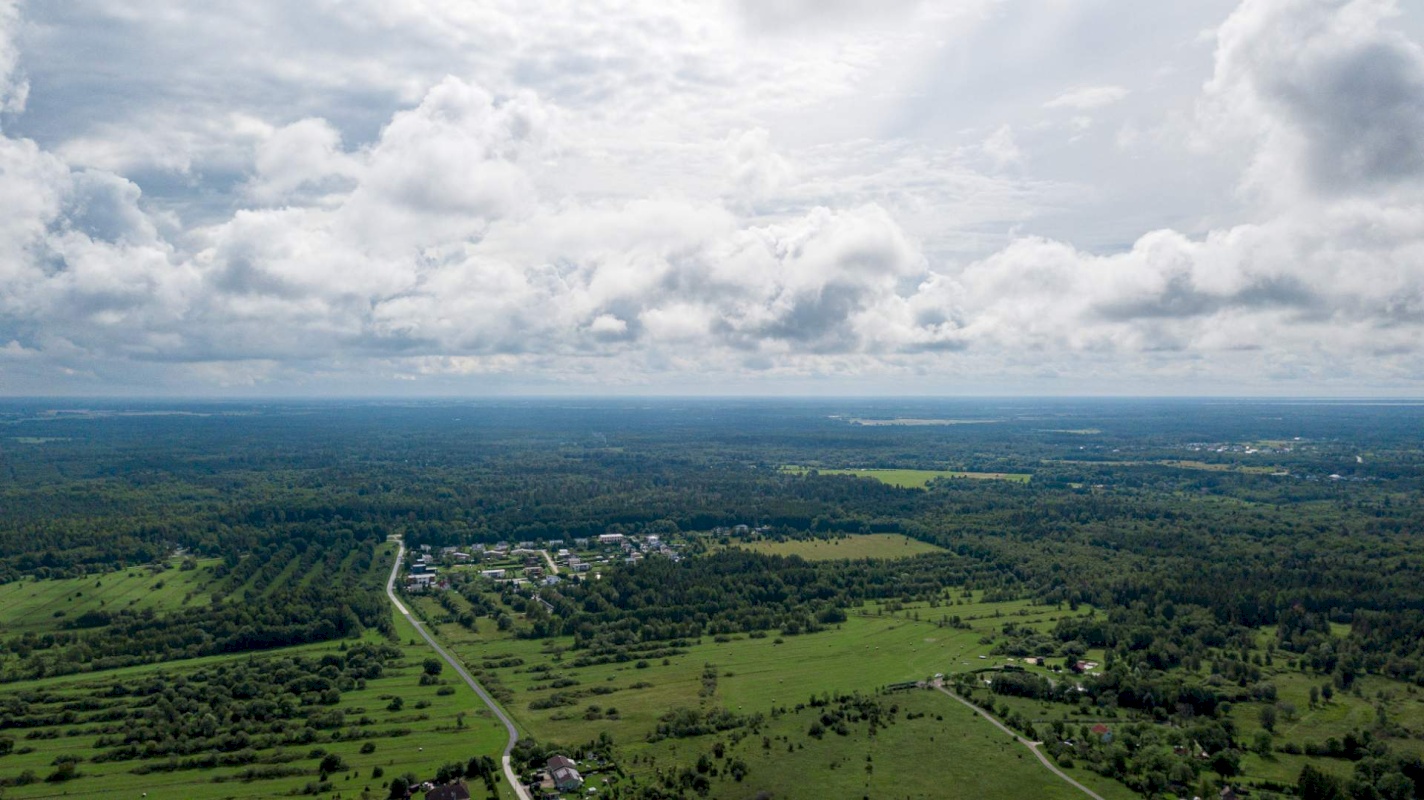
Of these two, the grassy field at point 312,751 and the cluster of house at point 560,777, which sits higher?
the cluster of house at point 560,777

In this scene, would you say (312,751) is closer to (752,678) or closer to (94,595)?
(752,678)

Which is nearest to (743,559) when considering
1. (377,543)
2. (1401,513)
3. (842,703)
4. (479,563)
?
(479,563)

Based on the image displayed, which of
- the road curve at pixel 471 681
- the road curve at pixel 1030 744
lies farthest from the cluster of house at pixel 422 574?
the road curve at pixel 1030 744

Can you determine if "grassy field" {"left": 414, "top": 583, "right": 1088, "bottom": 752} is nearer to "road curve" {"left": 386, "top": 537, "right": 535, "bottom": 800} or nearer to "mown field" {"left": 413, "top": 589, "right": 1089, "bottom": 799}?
"mown field" {"left": 413, "top": 589, "right": 1089, "bottom": 799}

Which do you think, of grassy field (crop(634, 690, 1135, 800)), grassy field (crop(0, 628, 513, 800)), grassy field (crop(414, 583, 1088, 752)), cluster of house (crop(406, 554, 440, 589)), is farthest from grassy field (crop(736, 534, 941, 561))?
grassy field (crop(0, 628, 513, 800))

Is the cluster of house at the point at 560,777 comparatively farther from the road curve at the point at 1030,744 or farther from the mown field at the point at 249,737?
the road curve at the point at 1030,744

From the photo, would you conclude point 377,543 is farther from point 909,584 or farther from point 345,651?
point 909,584
